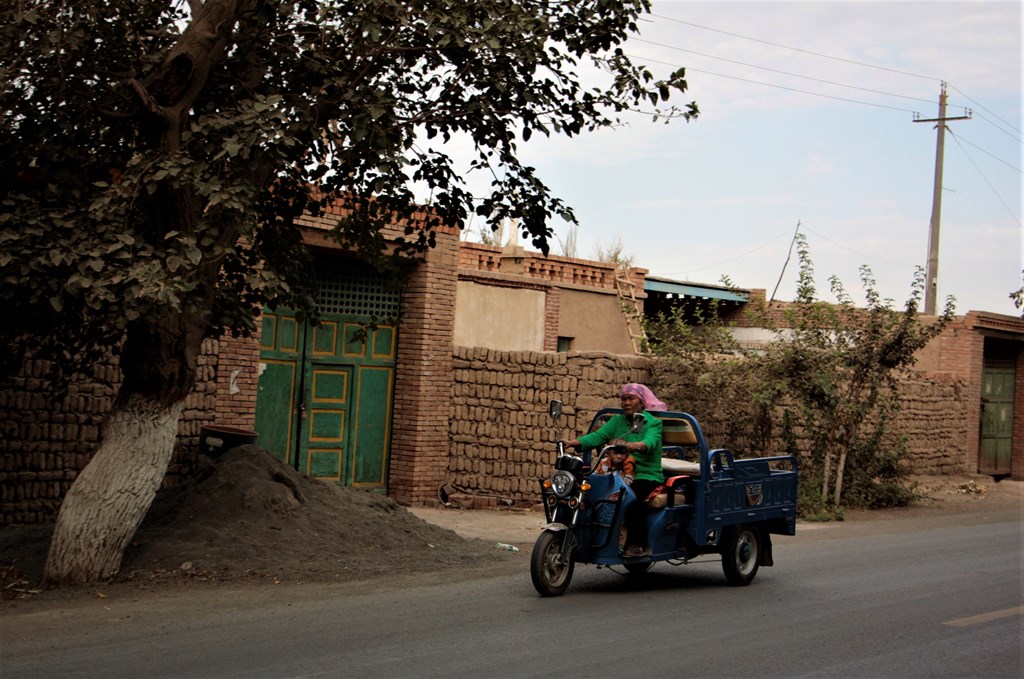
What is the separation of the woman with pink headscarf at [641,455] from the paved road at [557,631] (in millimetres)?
558

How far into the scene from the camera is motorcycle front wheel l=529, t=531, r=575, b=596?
8.81 meters

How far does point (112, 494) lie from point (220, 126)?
337 centimetres

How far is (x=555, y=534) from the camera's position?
8.86 m

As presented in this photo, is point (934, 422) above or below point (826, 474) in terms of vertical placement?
above

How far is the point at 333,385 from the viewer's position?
16.3m

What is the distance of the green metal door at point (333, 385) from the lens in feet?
50.8

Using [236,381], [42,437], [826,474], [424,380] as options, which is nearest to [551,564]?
[42,437]

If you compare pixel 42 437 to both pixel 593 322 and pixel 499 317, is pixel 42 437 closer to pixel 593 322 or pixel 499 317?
pixel 499 317

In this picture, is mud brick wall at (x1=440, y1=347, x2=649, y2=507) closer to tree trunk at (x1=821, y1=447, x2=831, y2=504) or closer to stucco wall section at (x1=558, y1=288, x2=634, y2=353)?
tree trunk at (x1=821, y1=447, x2=831, y2=504)

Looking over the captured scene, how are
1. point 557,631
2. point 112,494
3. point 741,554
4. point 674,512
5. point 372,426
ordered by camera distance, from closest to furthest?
point 557,631, point 112,494, point 674,512, point 741,554, point 372,426

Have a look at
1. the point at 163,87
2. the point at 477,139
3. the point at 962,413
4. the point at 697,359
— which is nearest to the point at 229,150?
the point at 163,87

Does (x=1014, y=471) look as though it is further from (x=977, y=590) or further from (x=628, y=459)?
(x=628, y=459)

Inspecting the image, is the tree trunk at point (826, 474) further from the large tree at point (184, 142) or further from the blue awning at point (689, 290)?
the large tree at point (184, 142)

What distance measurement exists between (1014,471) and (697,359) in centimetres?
1467
